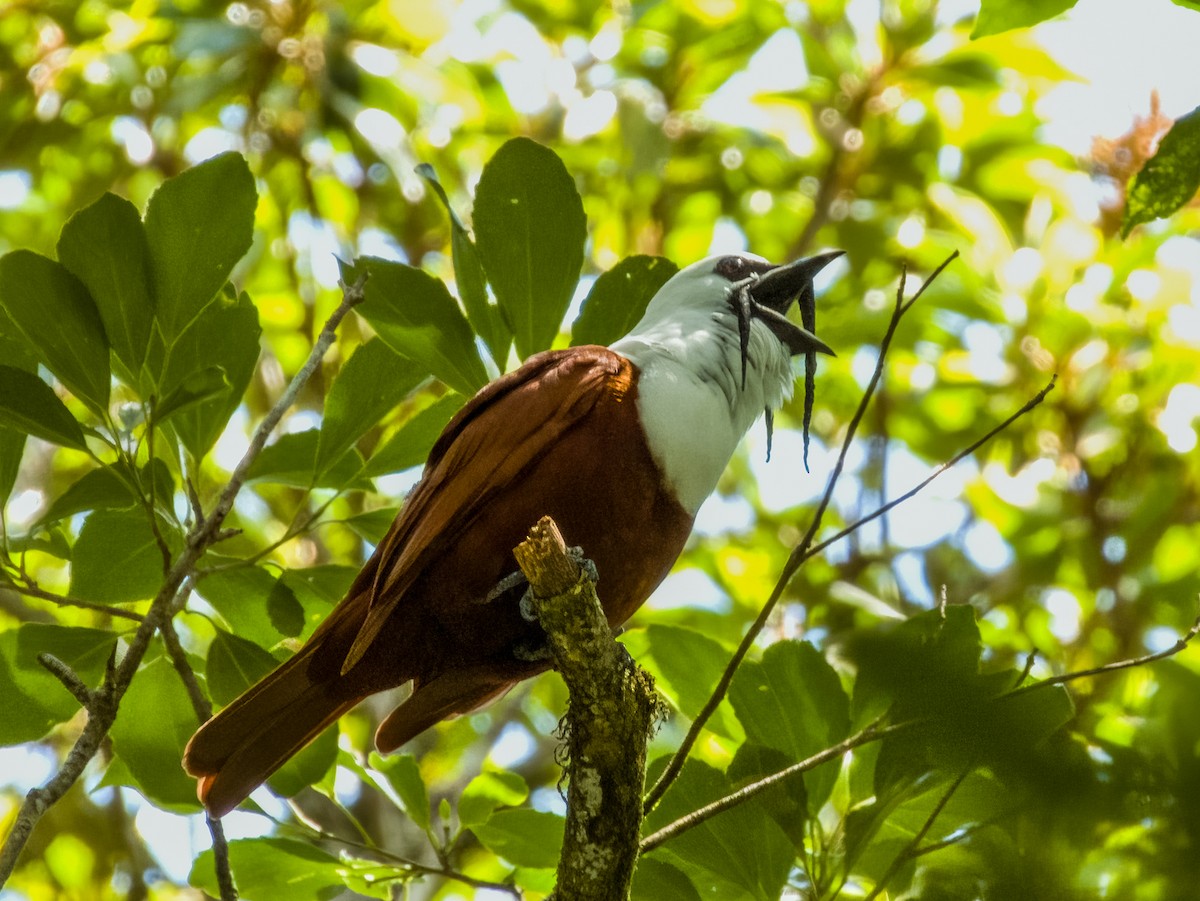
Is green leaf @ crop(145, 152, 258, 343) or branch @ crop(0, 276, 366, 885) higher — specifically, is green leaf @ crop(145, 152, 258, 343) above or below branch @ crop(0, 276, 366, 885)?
above

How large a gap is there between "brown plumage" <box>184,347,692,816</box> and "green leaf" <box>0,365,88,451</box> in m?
0.67

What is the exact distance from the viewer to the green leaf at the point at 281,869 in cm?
275

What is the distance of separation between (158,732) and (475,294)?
121 cm

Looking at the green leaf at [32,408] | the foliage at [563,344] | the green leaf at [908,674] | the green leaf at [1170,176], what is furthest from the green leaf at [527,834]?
the green leaf at [908,674]

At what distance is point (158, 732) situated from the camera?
2.84 m

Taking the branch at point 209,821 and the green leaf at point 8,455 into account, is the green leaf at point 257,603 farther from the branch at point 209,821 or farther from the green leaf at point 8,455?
the green leaf at point 8,455

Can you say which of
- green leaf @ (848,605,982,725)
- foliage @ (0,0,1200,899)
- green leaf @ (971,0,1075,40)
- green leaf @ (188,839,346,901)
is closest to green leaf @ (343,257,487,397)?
foliage @ (0,0,1200,899)

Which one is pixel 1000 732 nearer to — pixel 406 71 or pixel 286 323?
pixel 406 71

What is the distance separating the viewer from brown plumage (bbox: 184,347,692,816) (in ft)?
8.48

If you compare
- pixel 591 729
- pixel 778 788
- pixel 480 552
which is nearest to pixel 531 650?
pixel 480 552

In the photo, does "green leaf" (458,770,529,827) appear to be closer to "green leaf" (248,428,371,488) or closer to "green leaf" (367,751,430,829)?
"green leaf" (367,751,430,829)

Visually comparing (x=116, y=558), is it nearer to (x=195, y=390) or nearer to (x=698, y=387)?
(x=195, y=390)

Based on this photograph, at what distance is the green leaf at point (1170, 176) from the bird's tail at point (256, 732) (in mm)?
1871

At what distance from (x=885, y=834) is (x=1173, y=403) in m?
2.93
